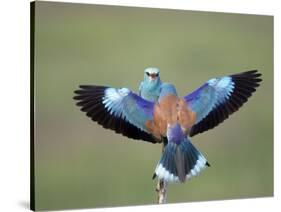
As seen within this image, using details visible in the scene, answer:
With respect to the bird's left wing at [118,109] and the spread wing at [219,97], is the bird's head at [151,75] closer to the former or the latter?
the bird's left wing at [118,109]

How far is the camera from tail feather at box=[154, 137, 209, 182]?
22.6 ft

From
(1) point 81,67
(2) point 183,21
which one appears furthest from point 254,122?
(1) point 81,67

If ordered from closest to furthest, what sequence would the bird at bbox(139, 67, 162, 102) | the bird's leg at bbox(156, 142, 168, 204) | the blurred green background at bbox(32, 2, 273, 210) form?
the blurred green background at bbox(32, 2, 273, 210) → the bird at bbox(139, 67, 162, 102) → the bird's leg at bbox(156, 142, 168, 204)

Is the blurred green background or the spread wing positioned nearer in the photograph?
the blurred green background

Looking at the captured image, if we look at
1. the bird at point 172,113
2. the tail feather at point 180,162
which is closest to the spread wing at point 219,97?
the bird at point 172,113

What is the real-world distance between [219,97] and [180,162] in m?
0.75

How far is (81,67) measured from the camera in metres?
6.50

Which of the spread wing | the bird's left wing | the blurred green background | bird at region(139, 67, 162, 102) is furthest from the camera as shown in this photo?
the spread wing

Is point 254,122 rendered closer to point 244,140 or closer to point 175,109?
point 244,140

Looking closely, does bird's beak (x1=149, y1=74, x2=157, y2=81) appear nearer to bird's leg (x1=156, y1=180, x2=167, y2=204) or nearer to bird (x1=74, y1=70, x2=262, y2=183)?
bird (x1=74, y1=70, x2=262, y2=183)

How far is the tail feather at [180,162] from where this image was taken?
22.6 feet

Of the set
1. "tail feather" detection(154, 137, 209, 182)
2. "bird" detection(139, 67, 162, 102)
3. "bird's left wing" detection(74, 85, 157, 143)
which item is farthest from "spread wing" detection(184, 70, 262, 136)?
"bird's left wing" detection(74, 85, 157, 143)

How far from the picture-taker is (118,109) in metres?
6.72

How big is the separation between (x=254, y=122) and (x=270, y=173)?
57cm
